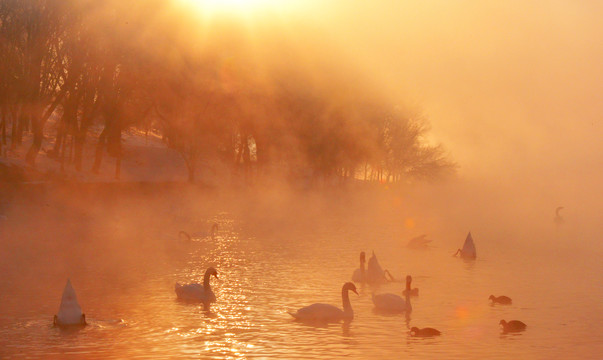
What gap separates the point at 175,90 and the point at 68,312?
47.9 metres

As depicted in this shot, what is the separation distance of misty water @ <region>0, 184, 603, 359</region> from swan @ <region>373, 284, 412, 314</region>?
0.99ft

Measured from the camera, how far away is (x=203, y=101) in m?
64.4

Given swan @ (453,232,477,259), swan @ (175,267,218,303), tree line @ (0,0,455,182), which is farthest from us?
tree line @ (0,0,455,182)

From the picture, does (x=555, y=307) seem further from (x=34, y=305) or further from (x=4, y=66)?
(x=4, y=66)

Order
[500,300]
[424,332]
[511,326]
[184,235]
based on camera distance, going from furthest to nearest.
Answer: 1. [184,235]
2. [500,300]
3. [511,326]
4. [424,332]

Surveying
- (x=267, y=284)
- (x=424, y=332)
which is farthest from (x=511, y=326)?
(x=267, y=284)

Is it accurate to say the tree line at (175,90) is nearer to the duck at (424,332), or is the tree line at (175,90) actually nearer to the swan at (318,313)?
the swan at (318,313)

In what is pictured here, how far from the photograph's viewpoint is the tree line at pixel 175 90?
49.0 meters

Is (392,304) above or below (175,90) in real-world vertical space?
below

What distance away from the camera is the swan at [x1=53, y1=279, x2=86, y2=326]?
16031 mm

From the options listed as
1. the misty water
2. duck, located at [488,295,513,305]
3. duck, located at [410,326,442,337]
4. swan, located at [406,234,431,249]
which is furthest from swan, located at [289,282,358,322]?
swan, located at [406,234,431,249]

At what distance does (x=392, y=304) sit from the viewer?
61.3ft

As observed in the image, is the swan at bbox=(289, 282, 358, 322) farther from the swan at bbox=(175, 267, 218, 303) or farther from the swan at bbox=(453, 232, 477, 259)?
the swan at bbox=(453, 232, 477, 259)

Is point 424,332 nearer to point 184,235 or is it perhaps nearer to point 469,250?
point 469,250
